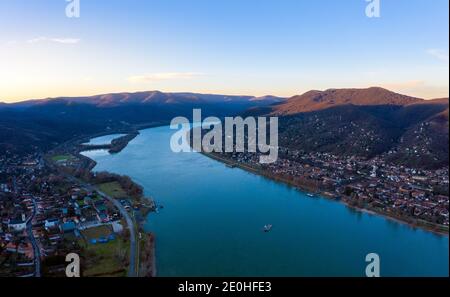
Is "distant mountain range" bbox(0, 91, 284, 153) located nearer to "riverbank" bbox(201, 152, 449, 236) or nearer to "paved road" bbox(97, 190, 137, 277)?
"paved road" bbox(97, 190, 137, 277)

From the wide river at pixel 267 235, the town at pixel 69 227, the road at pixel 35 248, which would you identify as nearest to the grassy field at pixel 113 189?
the town at pixel 69 227

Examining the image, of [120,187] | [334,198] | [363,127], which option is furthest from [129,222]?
[363,127]

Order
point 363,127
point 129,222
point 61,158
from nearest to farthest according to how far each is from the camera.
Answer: point 129,222 < point 363,127 < point 61,158

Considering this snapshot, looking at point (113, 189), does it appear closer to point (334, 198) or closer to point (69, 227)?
point (69, 227)

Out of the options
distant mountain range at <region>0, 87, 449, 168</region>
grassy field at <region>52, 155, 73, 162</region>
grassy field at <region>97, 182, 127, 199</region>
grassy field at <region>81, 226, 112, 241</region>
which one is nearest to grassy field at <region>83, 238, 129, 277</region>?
grassy field at <region>81, 226, 112, 241</region>
